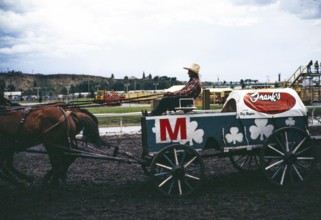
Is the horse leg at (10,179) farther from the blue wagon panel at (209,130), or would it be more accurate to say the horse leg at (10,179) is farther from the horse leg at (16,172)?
the blue wagon panel at (209,130)

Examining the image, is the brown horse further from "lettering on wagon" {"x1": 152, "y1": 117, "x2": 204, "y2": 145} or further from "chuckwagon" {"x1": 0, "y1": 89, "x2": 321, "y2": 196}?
"lettering on wagon" {"x1": 152, "y1": 117, "x2": 204, "y2": 145}

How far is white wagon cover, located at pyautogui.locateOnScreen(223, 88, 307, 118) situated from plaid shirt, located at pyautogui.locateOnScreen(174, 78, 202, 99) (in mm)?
750

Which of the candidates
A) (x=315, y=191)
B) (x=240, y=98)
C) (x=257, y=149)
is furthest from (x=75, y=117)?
(x=315, y=191)

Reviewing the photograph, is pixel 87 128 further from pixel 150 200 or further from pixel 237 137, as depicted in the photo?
pixel 237 137

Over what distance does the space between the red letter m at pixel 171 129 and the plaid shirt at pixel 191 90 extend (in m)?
0.58

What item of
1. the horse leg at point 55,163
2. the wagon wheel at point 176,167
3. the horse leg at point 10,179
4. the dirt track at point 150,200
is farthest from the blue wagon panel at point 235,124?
the horse leg at point 10,179

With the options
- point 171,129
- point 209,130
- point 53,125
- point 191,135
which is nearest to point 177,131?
point 171,129

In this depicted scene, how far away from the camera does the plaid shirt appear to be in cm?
642

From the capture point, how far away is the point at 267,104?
639cm

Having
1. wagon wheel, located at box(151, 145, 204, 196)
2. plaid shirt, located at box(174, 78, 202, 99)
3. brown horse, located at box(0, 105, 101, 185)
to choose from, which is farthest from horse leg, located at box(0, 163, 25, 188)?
plaid shirt, located at box(174, 78, 202, 99)

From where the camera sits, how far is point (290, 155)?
624 centimetres

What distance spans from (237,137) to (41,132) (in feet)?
11.7

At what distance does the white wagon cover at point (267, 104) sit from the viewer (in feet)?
20.7

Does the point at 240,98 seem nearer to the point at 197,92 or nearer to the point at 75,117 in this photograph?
the point at 197,92
